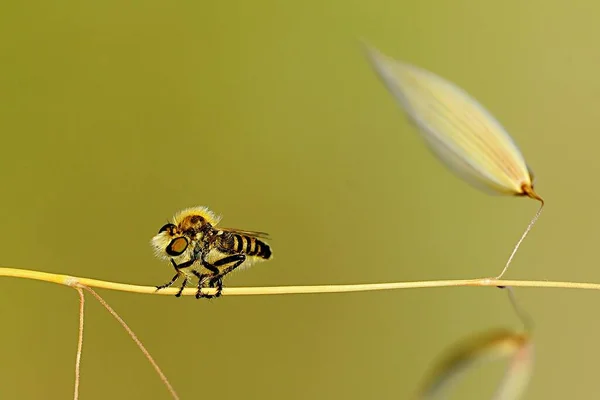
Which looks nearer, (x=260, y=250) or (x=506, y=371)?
(x=506, y=371)

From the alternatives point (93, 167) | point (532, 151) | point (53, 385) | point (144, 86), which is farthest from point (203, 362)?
point (532, 151)

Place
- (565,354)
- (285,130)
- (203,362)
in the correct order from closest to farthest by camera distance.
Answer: (565,354), (203,362), (285,130)

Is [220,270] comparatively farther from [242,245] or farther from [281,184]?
[281,184]

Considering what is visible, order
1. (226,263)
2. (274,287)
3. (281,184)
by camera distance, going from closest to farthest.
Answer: (274,287) → (226,263) → (281,184)

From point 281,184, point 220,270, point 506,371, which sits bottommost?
point 506,371

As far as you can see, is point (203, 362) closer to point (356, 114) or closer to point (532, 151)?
point (356, 114)

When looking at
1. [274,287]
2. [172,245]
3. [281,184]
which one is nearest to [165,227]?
[172,245]
